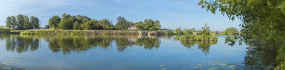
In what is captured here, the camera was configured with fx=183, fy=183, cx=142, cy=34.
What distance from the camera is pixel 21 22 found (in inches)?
4616

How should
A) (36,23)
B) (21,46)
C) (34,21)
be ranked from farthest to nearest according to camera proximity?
(36,23) → (34,21) → (21,46)

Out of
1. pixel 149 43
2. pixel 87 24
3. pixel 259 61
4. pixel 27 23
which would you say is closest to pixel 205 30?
pixel 149 43

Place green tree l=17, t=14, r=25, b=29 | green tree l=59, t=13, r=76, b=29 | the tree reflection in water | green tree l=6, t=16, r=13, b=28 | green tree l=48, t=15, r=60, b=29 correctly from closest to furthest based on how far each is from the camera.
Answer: the tree reflection in water, green tree l=59, t=13, r=76, b=29, green tree l=48, t=15, r=60, b=29, green tree l=6, t=16, r=13, b=28, green tree l=17, t=14, r=25, b=29

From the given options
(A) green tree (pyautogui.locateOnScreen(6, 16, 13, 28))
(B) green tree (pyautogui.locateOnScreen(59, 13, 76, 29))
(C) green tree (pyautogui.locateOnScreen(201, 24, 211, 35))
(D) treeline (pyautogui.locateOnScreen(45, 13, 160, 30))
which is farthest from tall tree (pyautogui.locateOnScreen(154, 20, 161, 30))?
(A) green tree (pyautogui.locateOnScreen(6, 16, 13, 28))

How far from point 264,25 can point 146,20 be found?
12214 cm

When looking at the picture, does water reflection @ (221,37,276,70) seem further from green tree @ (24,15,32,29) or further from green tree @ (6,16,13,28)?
green tree @ (6,16,13,28)

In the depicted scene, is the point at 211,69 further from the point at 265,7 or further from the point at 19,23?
the point at 19,23

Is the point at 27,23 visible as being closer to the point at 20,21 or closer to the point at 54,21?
the point at 20,21

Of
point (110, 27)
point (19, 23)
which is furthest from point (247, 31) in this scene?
point (19, 23)

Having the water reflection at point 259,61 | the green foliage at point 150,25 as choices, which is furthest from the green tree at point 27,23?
the water reflection at point 259,61

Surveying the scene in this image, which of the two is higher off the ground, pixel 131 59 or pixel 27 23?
pixel 27 23

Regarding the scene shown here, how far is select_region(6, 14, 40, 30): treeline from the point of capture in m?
113

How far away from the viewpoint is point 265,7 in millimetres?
5301

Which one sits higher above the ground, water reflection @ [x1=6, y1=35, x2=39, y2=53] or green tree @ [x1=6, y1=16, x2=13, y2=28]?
green tree @ [x1=6, y1=16, x2=13, y2=28]
